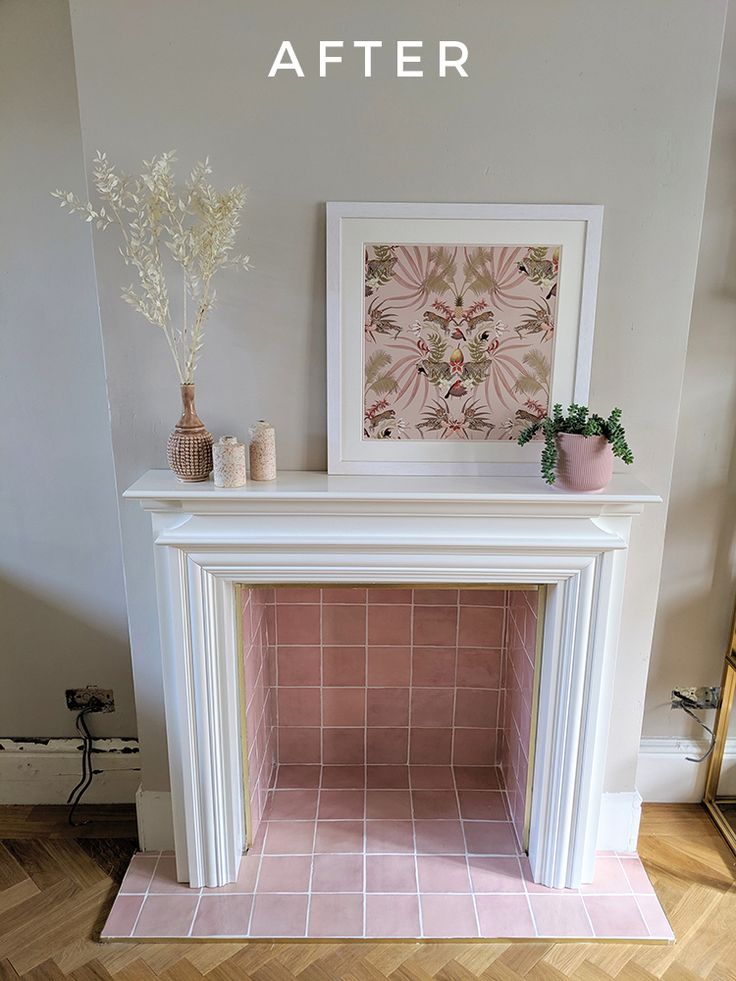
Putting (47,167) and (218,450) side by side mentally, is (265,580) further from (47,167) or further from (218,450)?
(47,167)

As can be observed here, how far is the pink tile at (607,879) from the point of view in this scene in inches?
78.0

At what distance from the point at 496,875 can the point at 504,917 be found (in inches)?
5.4

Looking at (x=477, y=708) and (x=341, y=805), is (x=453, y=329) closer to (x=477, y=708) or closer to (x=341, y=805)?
(x=477, y=708)

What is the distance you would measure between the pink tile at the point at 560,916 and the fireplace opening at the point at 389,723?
0.51ft

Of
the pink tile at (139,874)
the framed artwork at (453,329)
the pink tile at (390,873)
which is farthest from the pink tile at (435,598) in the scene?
the pink tile at (139,874)

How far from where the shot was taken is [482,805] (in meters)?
2.27

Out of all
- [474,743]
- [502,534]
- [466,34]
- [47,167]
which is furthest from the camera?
[474,743]

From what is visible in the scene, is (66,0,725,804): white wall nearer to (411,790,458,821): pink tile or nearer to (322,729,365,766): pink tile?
(322,729,365,766): pink tile

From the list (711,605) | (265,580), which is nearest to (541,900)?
(711,605)

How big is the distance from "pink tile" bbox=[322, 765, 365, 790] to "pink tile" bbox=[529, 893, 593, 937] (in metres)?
0.65

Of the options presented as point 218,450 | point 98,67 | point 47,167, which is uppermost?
point 98,67

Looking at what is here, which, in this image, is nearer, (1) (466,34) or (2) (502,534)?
(1) (466,34)

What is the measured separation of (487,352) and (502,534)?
1.52 feet

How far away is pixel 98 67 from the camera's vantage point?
5.41 ft
